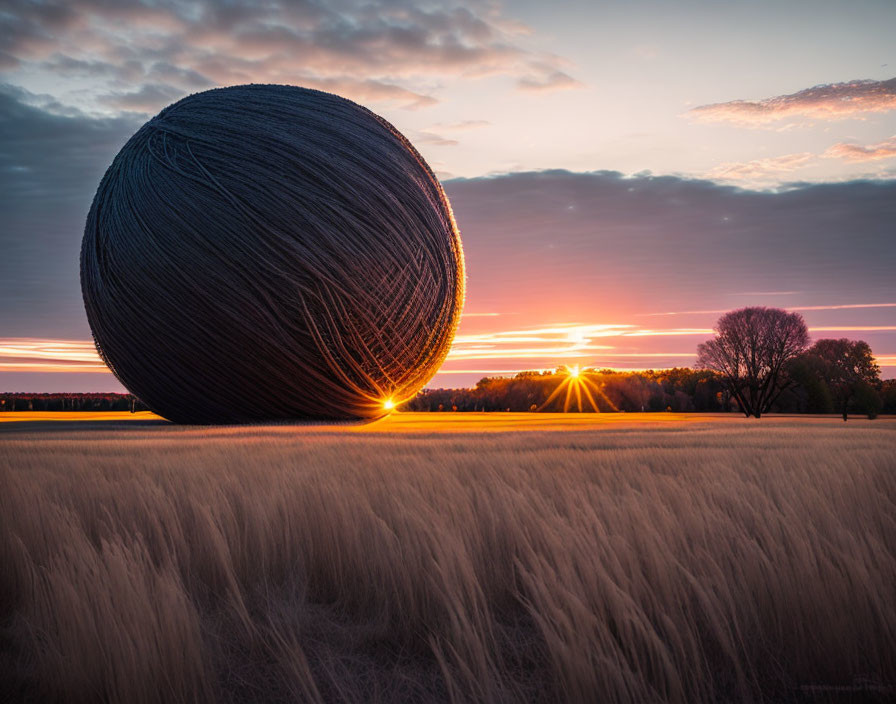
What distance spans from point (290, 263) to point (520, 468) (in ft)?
16.5

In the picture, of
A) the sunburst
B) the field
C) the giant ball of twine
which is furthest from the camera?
the sunburst

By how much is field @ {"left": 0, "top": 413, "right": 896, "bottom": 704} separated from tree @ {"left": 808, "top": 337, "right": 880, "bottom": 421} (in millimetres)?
19006

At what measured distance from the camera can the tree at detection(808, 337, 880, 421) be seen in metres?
19.6

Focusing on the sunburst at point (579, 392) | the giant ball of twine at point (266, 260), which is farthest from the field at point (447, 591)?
the sunburst at point (579, 392)

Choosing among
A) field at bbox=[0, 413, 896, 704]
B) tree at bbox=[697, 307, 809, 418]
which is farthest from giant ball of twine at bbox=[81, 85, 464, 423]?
tree at bbox=[697, 307, 809, 418]

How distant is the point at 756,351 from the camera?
70.2ft

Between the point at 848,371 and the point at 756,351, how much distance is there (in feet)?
8.70

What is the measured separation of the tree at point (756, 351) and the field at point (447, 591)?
19.3 meters

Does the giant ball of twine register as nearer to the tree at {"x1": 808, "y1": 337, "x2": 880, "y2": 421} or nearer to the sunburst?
the sunburst

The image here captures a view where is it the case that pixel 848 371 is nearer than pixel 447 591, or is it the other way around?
pixel 447 591

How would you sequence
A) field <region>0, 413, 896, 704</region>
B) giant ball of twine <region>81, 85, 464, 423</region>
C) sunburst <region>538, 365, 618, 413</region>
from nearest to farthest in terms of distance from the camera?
field <region>0, 413, 896, 704</region> → giant ball of twine <region>81, 85, 464, 423</region> → sunburst <region>538, 365, 618, 413</region>

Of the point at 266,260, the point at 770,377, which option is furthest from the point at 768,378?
the point at 266,260

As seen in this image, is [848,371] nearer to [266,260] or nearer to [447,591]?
[266,260]

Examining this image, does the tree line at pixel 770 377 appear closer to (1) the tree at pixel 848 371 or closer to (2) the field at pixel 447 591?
(1) the tree at pixel 848 371
